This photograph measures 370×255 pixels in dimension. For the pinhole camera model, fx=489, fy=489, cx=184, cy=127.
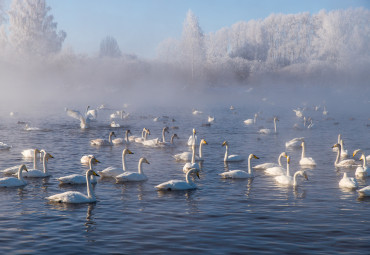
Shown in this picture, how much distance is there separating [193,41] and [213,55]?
2054cm

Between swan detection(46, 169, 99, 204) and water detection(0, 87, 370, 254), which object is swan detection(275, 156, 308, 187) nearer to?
water detection(0, 87, 370, 254)

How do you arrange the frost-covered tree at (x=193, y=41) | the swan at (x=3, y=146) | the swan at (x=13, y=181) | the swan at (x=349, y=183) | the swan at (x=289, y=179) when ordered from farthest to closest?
the frost-covered tree at (x=193, y=41), the swan at (x=3, y=146), the swan at (x=289, y=179), the swan at (x=349, y=183), the swan at (x=13, y=181)

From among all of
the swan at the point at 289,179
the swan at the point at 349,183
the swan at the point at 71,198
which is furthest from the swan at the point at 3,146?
the swan at the point at 349,183

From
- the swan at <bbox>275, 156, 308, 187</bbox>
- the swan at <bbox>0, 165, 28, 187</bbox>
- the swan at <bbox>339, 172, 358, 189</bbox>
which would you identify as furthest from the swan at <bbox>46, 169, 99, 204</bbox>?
the swan at <bbox>339, 172, 358, 189</bbox>

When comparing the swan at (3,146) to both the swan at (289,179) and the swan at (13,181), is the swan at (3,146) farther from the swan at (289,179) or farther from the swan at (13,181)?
the swan at (289,179)

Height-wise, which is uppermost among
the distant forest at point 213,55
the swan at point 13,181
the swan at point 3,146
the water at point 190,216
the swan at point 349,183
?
the distant forest at point 213,55

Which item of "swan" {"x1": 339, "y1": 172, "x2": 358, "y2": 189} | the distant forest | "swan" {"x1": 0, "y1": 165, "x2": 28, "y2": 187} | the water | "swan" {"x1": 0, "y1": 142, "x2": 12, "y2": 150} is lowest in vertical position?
the water

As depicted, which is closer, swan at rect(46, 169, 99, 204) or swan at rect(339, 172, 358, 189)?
swan at rect(46, 169, 99, 204)

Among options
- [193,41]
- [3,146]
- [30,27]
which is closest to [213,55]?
[193,41]

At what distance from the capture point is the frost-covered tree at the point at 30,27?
4624 inches

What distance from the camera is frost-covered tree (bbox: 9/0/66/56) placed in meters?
117

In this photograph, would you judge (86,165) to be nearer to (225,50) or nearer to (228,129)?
(228,129)

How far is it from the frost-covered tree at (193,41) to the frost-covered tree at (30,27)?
3339 cm

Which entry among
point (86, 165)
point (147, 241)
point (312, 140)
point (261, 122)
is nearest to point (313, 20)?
point (261, 122)
